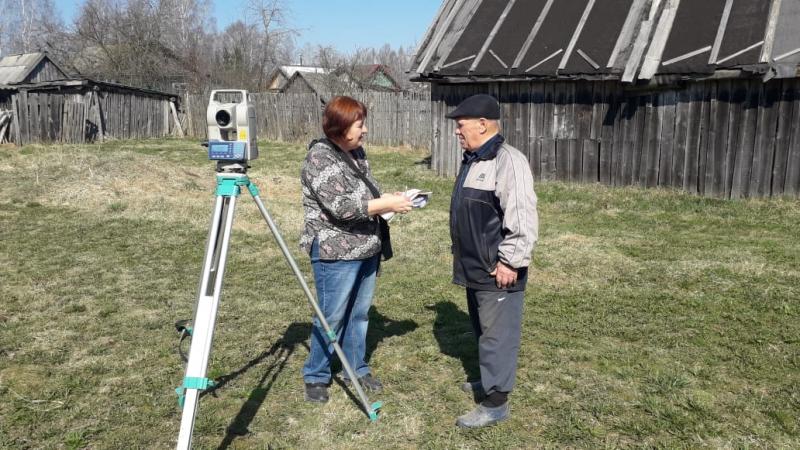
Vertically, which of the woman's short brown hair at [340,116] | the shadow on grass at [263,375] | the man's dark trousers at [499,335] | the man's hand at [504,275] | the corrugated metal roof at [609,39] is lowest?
the shadow on grass at [263,375]

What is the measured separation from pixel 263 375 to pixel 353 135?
1958 millimetres

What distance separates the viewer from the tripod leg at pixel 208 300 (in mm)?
2889

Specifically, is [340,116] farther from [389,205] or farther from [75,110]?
[75,110]

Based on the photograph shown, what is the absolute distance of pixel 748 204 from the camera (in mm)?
9797

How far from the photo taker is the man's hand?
335cm

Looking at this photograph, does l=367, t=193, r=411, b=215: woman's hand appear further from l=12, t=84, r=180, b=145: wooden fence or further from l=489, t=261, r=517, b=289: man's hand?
l=12, t=84, r=180, b=145: wooden fence

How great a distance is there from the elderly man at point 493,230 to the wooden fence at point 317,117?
52.8 feet

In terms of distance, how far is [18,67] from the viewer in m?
27.5

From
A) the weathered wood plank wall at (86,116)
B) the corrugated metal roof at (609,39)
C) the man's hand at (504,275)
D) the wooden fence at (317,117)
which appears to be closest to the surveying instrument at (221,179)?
the man's hand at (504,275)

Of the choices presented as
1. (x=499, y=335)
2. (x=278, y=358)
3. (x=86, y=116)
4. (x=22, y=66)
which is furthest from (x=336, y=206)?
(x=22, y=66)

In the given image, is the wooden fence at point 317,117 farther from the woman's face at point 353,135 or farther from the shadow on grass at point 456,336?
the woman's face at point 353,135

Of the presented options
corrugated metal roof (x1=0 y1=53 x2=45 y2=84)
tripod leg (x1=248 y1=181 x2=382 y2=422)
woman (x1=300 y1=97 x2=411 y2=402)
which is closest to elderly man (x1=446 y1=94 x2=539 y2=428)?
woman (x1=300 y1=97 x2=411 y2=402)

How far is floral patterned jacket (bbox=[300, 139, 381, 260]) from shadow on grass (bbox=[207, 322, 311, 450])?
1.13 metres

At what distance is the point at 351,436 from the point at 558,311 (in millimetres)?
2747
